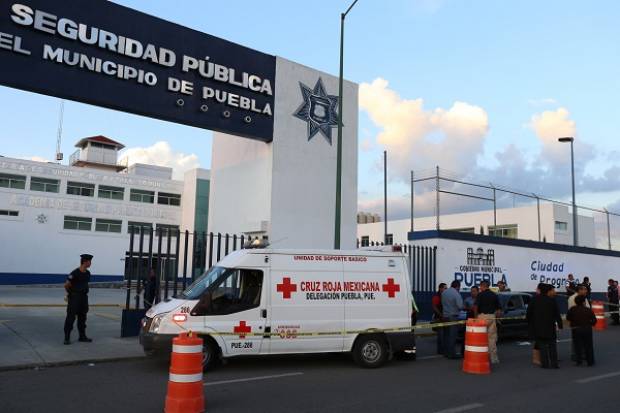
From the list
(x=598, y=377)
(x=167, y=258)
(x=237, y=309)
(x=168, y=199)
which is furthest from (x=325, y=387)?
(x=168, y=199)

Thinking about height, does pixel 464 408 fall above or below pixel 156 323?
below

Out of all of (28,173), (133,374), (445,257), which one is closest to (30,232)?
(28,173)

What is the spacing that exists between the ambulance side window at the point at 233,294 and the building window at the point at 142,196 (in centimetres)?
4247

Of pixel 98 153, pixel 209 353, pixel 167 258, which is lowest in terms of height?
pixel 209 353

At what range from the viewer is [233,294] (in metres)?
9.97

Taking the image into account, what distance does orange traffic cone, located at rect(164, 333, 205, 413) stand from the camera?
6.59 meters

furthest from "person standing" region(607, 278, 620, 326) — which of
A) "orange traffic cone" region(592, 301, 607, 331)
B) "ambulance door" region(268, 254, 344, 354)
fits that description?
"ambulance door" region(268, 254, 344, 354)

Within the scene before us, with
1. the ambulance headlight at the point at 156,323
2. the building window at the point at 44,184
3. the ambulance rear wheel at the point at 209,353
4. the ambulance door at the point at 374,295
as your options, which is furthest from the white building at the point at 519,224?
the ambulance headlight at the point at 156,323

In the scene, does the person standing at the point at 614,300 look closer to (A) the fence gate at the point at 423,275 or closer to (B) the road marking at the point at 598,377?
(A) the fence gate at the point at 423,275

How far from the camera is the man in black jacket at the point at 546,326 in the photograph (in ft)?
34.4

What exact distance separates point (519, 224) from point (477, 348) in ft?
147

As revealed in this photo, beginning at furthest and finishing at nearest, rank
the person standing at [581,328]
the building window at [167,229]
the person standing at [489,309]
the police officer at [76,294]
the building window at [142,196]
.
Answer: the building window at [142,196] < the building window at [167,229] < the police officer at [76,294] < the person standing at [489,309] < the person standing at [581,328]

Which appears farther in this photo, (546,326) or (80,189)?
(80,189)

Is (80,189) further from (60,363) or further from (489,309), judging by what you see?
(489,309)
